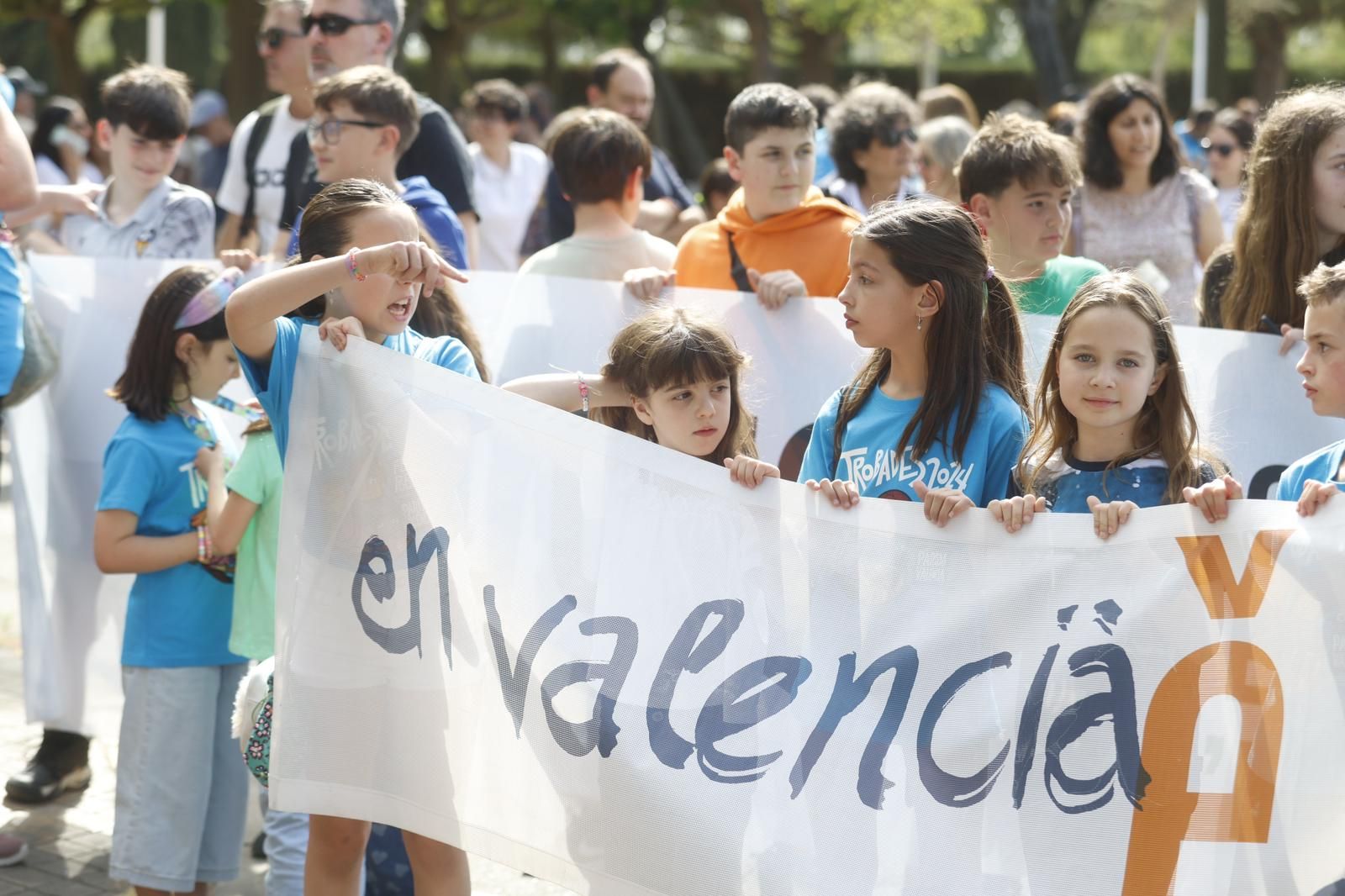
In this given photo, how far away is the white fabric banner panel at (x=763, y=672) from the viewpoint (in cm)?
269

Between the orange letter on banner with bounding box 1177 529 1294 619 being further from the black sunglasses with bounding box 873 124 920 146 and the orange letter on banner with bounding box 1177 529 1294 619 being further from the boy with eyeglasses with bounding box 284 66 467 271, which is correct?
the black sunglasses with bounding box 873 124 920 146

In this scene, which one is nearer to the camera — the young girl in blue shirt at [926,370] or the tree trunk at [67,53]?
the young girl in blue shirt at [926,370]

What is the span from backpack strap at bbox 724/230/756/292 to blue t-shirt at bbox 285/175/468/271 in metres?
0.80

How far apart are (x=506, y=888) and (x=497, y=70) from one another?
33.1 metres

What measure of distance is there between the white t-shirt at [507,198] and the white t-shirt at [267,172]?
1891 millimetres

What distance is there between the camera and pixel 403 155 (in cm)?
501

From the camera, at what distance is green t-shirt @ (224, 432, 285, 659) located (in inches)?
153

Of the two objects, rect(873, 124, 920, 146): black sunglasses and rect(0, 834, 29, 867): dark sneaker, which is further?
rect(873, 124, 920, 146): black sunglasses

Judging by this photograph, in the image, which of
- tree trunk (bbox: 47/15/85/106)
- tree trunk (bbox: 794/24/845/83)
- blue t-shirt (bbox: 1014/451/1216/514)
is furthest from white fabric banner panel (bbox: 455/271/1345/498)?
tree trunk (bbox: 794/24/845/83)

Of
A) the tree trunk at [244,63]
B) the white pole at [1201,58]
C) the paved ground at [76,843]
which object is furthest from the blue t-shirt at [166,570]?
the white pole at [1201,58]

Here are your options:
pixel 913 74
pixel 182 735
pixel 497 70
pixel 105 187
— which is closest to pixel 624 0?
pixel 497 70

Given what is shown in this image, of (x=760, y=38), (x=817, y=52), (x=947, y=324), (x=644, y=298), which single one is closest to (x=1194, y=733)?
(x=947, y=324)

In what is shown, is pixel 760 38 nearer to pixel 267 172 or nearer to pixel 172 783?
pixel 267 172

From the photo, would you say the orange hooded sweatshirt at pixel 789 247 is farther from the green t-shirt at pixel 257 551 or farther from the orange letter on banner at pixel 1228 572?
the orange letter on banner at pixel 1228 572
